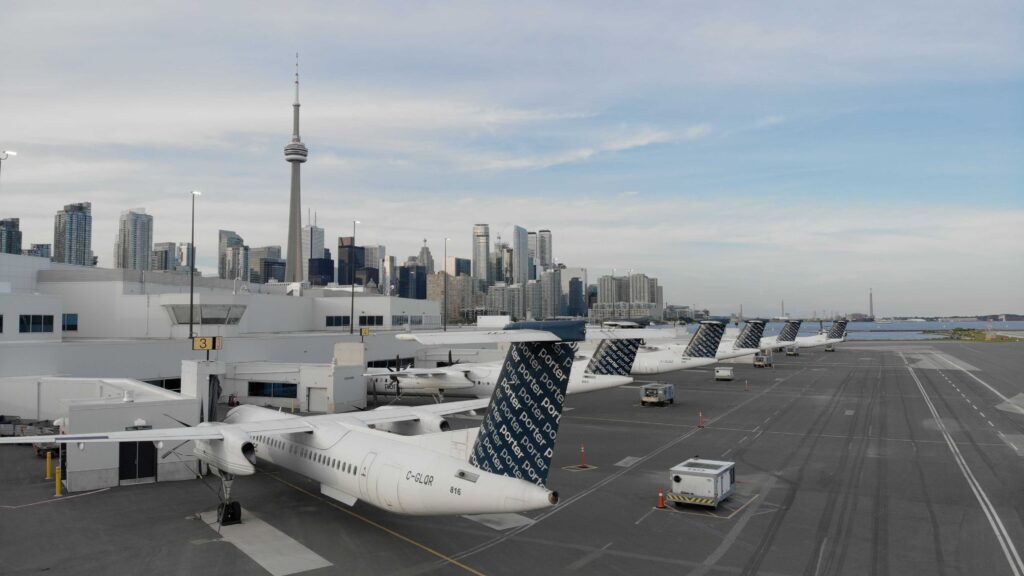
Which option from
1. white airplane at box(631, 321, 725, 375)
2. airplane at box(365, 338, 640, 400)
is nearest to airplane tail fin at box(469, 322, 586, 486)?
airplane at box(365, 338, 640, 400)

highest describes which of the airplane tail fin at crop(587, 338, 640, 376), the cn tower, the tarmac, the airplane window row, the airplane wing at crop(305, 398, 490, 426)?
the cn tower

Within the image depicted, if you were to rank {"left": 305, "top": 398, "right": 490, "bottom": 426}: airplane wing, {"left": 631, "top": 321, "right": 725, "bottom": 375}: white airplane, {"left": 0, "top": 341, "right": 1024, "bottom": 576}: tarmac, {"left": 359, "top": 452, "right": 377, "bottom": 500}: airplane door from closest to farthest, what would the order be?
{"left": 0, "top": 341, "right": 1024, "bottom": 576}: tarmac < {"left": 359, "top": 452, "right": 377, "bottom": 500}: airplane door < {"left": 305, "top": 398, "right": 490, "bottom": 426}: airplane wing < {"left": 631, "top": 321, "right": 725, "bottom": 375}: white airplane

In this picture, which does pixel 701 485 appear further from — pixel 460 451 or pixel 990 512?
pixel 990 512

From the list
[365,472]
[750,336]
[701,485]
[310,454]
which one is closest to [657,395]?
[701,485]

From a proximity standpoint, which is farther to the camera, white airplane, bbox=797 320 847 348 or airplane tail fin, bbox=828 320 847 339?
airplane tail fin, bbox=828 320 847 339

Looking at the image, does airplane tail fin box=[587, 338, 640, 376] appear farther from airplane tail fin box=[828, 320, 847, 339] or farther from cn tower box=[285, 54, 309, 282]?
cn tower box=[285, 54, 309, 282]

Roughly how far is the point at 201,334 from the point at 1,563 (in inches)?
1513

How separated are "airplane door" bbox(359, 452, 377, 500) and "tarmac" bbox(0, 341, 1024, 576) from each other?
4.53 feet

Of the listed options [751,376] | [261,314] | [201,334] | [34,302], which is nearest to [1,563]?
[34,302]

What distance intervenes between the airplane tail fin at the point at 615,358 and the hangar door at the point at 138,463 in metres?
26.5

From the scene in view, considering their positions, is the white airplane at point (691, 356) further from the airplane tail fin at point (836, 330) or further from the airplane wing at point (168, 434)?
the airplane tail fin at point (836, 330)

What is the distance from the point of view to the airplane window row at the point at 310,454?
70.2 ft

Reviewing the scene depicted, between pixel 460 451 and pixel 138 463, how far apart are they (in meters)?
17.4

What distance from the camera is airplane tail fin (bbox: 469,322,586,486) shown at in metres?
16.9
